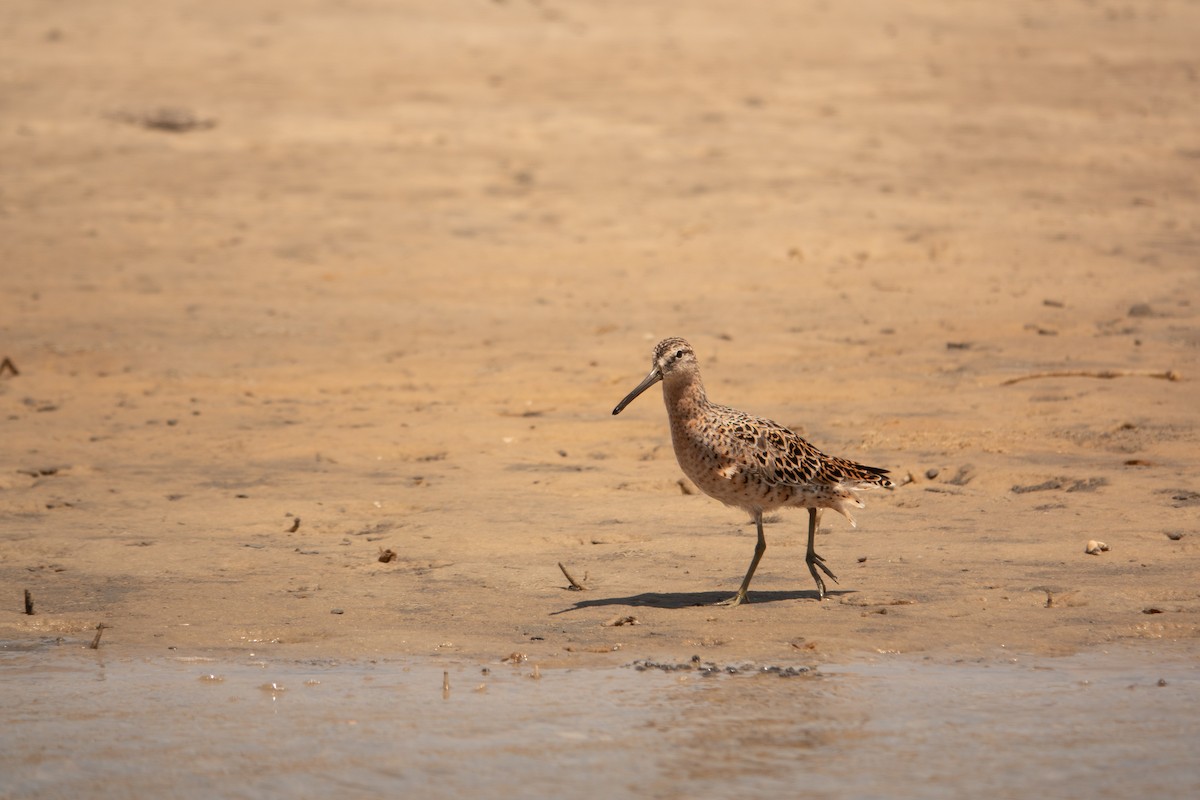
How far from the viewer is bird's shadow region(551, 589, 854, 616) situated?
21.3 feet

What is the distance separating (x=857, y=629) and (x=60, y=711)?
9.98ft

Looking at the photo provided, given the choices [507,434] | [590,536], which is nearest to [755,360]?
[507,434]

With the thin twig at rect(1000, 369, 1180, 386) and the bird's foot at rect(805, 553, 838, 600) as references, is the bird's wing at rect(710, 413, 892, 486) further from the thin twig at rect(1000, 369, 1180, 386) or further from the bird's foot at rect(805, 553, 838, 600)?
the thin twig at rect(1000, 369, 1180, 386)

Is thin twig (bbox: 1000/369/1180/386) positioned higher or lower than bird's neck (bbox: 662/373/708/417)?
lower

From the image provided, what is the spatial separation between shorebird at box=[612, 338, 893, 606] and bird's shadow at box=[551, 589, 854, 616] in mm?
77

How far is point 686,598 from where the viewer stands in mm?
6609

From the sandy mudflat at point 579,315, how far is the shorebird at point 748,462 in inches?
15.0

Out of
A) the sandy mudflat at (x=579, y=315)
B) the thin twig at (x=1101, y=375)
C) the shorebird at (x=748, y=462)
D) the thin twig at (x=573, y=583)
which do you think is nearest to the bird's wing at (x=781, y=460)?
the shorebird at (x=748, y=462)

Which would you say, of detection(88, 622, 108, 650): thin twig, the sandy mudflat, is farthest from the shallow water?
the sandy mudflat

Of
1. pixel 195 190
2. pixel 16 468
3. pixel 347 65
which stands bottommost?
pixel 16 468

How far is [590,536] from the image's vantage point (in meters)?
7.46

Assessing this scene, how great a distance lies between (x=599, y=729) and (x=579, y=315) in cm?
725

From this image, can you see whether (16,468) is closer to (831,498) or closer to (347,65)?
(831,498)

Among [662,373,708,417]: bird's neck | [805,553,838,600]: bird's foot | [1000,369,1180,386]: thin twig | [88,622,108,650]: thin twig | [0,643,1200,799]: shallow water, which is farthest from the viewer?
[1000,369,1180,386]: thin twig
